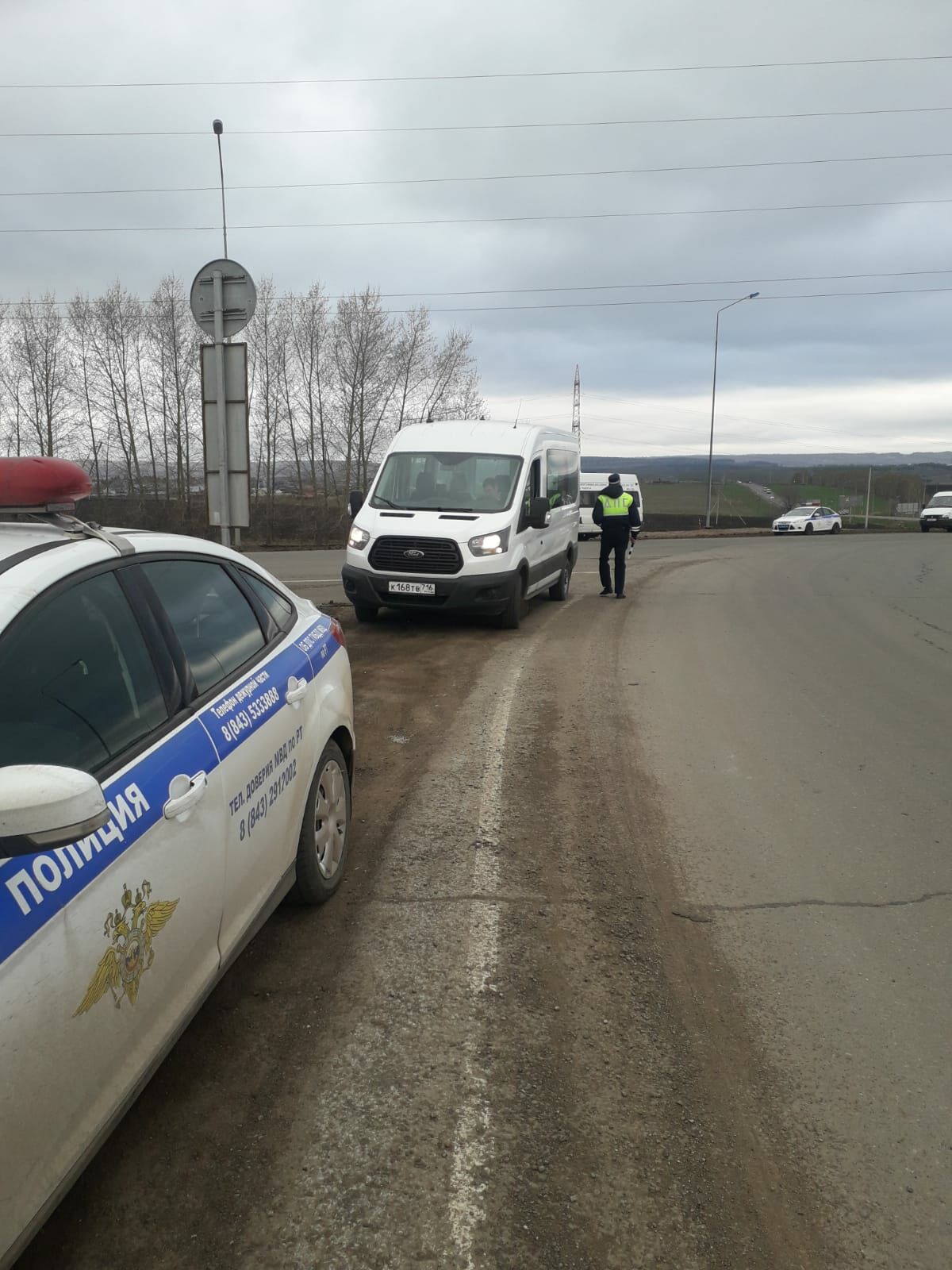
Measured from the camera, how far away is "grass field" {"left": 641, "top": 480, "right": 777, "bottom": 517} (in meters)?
66.4

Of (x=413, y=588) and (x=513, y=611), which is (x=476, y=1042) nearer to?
(x=413, y=588)

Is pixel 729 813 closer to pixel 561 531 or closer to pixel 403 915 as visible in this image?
pixel 403 915

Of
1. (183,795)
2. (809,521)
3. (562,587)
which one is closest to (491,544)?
(562,587)

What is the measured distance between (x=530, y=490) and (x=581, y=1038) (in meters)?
9.11

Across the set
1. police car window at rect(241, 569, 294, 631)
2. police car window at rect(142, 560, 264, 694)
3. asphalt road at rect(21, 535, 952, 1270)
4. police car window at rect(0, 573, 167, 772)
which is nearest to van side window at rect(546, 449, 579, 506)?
asphalt road at rect(21, 535, 952, 1270)

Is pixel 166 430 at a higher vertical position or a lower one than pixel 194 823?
higher

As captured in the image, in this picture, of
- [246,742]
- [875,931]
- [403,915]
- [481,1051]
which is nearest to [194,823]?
[246,742]

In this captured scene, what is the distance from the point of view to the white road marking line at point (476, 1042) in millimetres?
2393

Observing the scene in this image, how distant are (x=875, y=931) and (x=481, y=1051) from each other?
1807 mm

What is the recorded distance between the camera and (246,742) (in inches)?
118

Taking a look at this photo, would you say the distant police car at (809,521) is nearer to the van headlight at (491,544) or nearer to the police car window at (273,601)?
the van headlight at (491,544)

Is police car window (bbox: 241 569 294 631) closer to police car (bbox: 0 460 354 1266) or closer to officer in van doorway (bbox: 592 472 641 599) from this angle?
police car (bbox: 0 460 354 1266)

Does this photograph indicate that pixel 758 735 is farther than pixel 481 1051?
Yes

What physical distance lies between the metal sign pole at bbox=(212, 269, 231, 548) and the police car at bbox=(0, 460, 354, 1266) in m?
4.80
